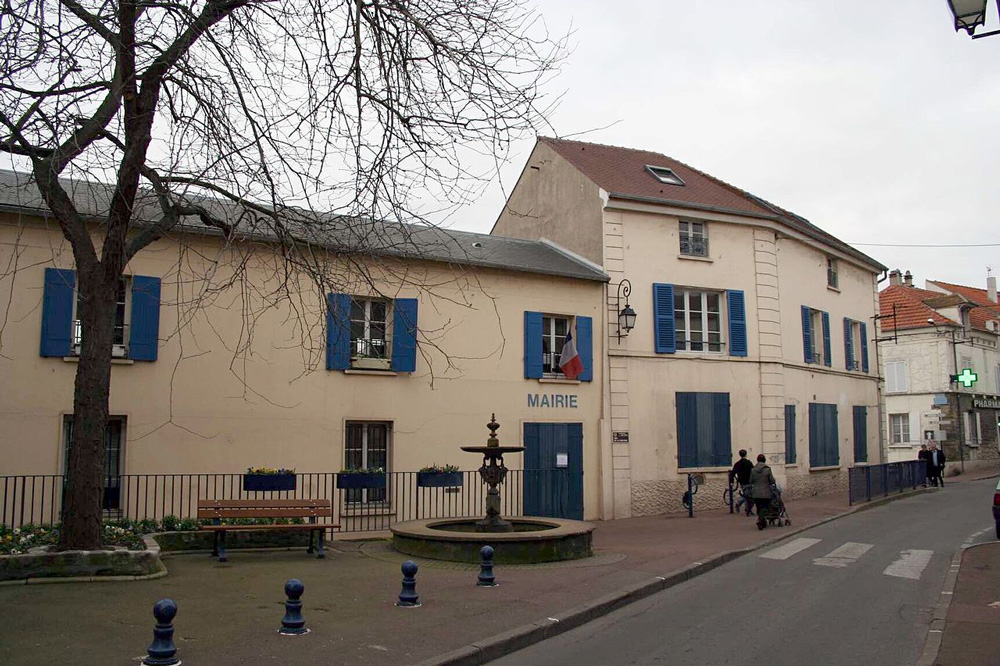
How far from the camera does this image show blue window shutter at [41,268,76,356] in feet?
46.4

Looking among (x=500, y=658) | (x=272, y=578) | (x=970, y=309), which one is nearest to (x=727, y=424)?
(x=272, y=578)

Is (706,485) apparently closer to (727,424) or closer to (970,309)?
(727,424)

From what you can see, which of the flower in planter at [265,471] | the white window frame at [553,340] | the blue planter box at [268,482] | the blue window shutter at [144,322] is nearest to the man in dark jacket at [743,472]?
the white window frame at [553,340]

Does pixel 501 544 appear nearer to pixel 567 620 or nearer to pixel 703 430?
pixel 567 620

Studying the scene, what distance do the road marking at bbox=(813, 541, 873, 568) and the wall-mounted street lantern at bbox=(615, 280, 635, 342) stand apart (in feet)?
22.8

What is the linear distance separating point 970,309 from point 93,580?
41.2 metres

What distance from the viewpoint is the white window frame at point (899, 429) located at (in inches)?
1575

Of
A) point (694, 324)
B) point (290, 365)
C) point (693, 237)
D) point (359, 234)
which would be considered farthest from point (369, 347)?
point (693, 237)

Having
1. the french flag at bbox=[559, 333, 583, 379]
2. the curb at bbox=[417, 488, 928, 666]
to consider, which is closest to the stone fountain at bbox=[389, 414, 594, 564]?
the curb at bbox=[417, 488, 928, 666]

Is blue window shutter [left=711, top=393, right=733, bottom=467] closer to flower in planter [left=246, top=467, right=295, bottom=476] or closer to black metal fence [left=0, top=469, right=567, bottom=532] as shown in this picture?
black metal fence [left=0, top=469, right=567, bottom=532]

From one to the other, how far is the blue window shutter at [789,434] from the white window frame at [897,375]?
1957 cm

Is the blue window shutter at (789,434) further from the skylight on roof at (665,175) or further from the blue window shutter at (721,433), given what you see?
the skylight on roof at (665,175)

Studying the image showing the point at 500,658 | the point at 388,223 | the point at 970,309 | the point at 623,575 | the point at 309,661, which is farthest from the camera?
the point at 970,309

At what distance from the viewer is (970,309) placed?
41031 millimetres
